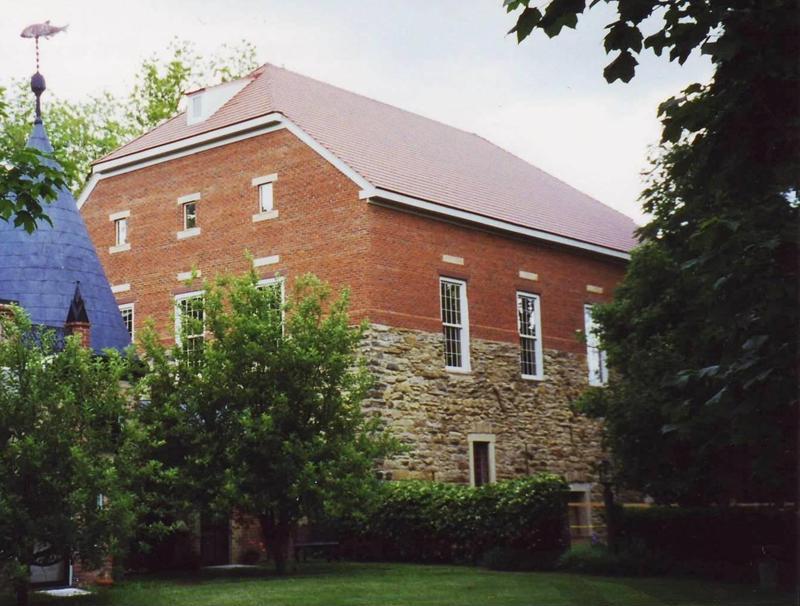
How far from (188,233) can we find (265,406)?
1080cm

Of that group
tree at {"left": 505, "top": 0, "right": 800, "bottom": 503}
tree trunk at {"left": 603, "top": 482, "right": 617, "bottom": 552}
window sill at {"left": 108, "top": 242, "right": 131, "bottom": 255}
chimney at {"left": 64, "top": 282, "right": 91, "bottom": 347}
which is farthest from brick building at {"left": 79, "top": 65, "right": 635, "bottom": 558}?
tree at {"left": 505, "top": 0, "right": 800, "bottom": 503}

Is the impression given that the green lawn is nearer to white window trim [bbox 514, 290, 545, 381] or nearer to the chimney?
the chimney

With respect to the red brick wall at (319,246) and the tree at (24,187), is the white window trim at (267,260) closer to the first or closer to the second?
the red brick wall at (319,246)

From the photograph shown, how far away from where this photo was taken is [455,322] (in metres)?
28.4

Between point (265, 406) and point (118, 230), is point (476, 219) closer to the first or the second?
point (118, 230)

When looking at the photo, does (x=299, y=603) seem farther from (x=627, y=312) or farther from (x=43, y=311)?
(x=627, y=312)

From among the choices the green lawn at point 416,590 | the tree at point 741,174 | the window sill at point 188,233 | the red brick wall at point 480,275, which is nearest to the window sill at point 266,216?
the window sill at point 188,233

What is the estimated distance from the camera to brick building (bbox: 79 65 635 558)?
1047 inches

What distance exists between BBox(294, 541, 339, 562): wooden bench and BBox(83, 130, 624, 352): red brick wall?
16.8 ft

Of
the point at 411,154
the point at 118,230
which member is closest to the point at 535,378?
the point at 411,154

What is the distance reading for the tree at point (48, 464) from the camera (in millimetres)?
14680

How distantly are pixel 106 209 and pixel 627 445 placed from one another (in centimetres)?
1684

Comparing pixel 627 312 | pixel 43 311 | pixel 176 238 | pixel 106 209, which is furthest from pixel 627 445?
pixel 106 209

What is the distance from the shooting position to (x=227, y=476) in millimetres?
19344
